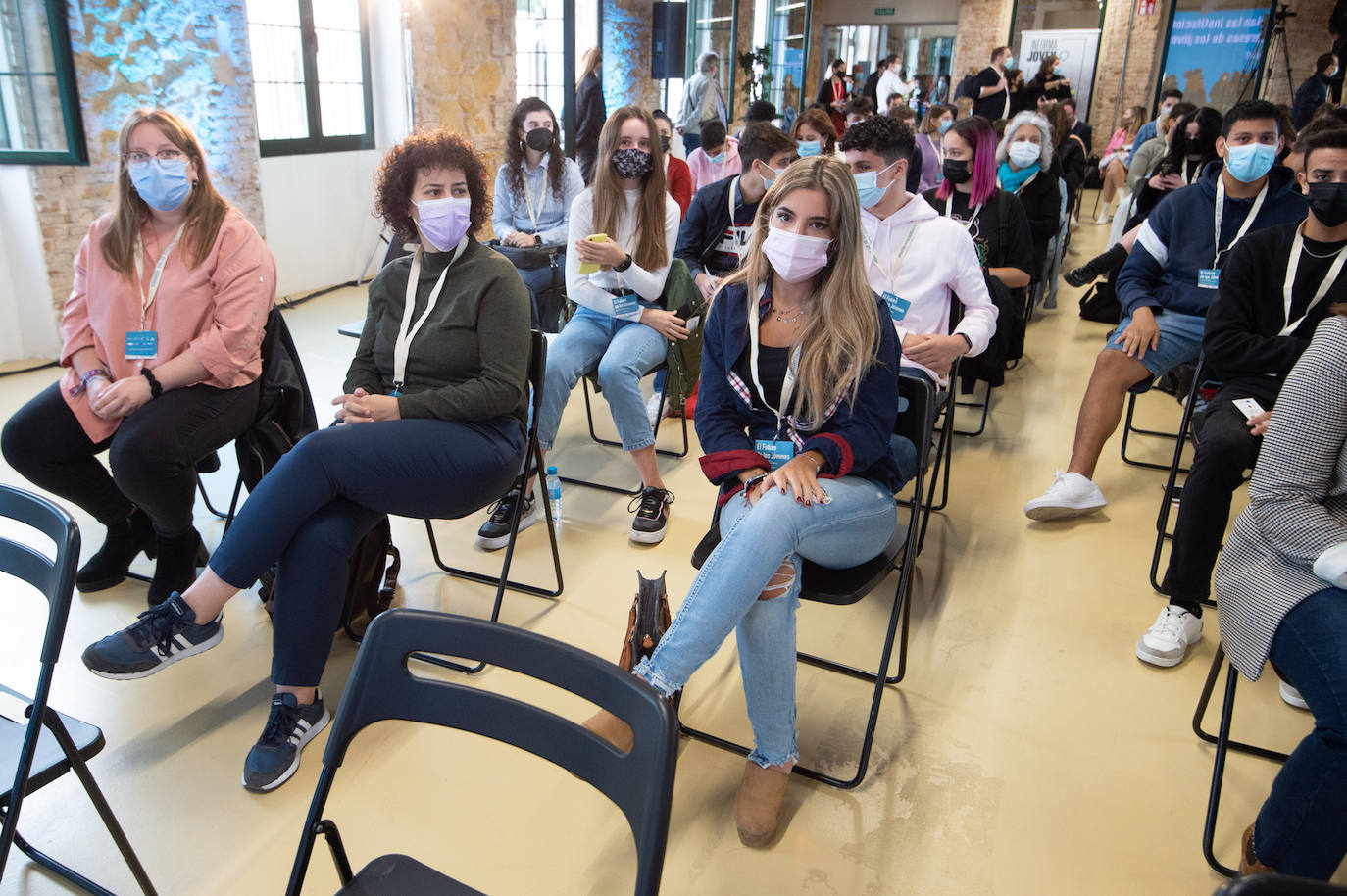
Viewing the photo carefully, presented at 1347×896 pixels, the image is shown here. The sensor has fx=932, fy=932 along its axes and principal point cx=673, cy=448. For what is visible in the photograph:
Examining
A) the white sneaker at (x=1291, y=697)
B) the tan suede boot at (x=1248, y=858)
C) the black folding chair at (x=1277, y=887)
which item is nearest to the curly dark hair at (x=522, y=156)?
the white sneaker at (x=1291, y=697)

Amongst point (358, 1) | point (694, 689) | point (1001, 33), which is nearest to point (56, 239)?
point (358, 1)

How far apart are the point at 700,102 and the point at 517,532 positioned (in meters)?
7.12

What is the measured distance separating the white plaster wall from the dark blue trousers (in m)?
3.62

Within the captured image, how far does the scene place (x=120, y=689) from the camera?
7.80 feet

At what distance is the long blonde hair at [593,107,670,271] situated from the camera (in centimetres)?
345

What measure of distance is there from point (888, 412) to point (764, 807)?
89 cm

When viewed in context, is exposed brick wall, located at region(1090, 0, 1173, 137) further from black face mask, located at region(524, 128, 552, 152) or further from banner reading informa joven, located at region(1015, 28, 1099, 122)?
black face mask, located at region(524, 128, 552, 152)

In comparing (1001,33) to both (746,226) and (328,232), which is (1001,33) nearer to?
(328,232)

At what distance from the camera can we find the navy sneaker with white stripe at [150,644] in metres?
2.08

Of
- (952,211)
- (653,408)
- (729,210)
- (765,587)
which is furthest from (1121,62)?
(765,587)

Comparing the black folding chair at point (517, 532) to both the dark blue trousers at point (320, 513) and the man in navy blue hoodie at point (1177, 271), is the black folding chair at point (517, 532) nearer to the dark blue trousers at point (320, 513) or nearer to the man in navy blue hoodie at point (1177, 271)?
the dark blue trousers at point (320, 513)

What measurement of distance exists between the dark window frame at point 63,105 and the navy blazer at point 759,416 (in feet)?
13.8

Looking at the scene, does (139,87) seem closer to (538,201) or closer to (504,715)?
(538,201)

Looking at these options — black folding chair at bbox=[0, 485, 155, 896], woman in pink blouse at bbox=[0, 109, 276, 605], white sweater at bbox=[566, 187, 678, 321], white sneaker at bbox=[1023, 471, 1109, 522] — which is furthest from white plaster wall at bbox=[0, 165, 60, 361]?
white sneaker at bbox=[1023, 471, 1109, 522]
